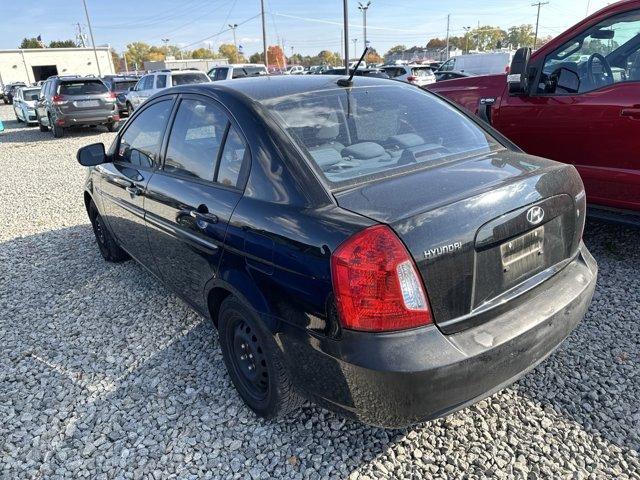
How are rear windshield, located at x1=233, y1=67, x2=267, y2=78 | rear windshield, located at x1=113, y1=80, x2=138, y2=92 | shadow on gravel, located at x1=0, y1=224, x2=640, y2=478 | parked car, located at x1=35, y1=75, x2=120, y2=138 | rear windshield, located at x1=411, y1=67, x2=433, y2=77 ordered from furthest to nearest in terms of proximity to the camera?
rear windshield, located at x1=113, y1=80, x2=138, y2=92
rear windshield, located at x1=411, y1=67, x2=433, y2=77
rear windshield, located at x1=233, y1=67, x2=267, y2=78
parked car, located at x1=35, y1=75, x2=120, y2=138
shadow on gravel, located at x1=0, y1=224, x2=640, y2=478

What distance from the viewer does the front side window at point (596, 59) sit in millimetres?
3754

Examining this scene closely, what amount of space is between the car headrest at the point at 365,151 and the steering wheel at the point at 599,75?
8.21 ft

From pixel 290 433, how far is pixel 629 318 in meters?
2.43

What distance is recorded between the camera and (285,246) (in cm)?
196

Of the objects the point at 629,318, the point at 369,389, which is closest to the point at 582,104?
the point at 629,318

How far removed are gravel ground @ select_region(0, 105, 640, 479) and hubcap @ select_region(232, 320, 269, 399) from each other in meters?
0.17

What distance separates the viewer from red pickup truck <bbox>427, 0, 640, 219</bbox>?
12.0 ft

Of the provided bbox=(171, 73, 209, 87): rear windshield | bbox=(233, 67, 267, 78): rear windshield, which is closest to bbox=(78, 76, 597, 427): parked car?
bbox=(171, 73, 209, 87): rear windshield

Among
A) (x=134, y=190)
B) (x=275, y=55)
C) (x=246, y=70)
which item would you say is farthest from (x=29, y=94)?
(x=275, y=55)

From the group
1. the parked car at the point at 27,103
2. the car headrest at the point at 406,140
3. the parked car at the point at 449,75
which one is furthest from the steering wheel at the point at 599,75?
the parked car at the point at 27,103

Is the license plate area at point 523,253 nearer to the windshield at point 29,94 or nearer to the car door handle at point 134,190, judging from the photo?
the car door handle at point 134,190

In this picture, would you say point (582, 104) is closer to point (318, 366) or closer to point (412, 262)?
point (412, 262)

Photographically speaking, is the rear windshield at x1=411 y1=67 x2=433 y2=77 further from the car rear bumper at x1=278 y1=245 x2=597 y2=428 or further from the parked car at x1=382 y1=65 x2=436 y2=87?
the car rear bumper at x1=278 y1=245 x2=597 y2=428

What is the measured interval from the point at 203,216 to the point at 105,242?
8.69 feet
